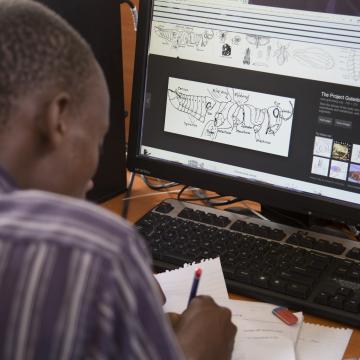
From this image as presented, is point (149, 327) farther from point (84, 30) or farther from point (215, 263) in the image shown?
point (84, 30)

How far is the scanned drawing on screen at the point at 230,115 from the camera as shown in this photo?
1157 mm

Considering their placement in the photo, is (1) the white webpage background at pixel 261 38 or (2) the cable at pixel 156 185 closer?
(1) the white webpage background at pixel 261 38

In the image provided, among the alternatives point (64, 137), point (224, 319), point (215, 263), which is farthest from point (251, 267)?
point (64, 137)

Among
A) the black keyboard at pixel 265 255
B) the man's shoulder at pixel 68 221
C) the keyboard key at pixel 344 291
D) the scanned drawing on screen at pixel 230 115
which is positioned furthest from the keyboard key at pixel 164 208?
the man's shoulder at pixel 68 221

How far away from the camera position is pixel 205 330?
859mm

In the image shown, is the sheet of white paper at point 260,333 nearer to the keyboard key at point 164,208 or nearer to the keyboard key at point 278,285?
the keyboard key at point 278,285

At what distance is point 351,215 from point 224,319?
35 centimetres

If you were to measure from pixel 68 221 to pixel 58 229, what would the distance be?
0.04 feet

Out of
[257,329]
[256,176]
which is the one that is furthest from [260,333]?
[256,176]

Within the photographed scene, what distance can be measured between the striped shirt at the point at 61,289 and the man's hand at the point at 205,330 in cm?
38

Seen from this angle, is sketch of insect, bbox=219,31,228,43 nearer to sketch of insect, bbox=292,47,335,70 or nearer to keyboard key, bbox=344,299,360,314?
sketch of insect, bbox=292,47,335,70

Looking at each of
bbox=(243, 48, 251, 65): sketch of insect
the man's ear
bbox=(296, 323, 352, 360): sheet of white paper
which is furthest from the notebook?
the man's ear

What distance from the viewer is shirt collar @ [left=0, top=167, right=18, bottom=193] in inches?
20.5

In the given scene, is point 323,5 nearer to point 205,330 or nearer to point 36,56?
point 205,330
